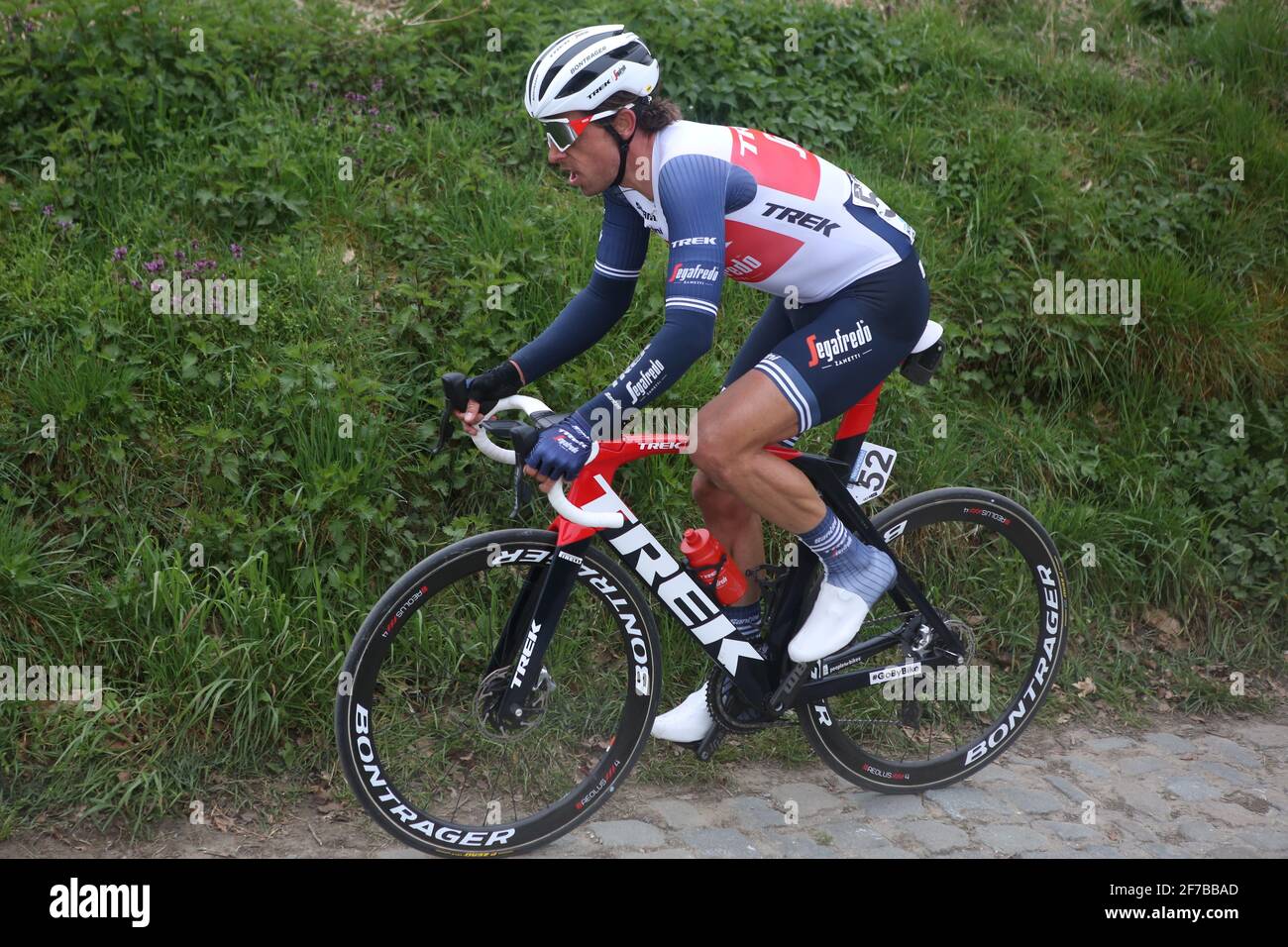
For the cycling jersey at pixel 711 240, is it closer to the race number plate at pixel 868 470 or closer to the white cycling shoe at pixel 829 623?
the race number plate at pixel 868 470

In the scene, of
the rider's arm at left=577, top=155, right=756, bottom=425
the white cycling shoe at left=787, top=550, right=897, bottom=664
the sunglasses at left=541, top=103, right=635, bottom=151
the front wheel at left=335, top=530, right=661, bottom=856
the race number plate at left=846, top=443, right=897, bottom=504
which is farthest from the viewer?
the race number plate at left=846, top=443, right=897, bottom=504

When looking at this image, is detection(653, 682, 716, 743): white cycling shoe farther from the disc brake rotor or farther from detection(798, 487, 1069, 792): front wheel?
the disc brake rotor

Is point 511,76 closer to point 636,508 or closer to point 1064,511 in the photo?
point 636,508

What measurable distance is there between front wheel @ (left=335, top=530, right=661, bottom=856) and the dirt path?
0.22m

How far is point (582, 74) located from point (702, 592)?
5.33 ft

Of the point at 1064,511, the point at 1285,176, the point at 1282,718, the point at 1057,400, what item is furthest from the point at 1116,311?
the point at 1282,718

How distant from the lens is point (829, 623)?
383 centimetres

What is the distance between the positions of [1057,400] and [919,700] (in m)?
2.16

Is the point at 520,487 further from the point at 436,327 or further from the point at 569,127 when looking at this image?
the point at 436,327

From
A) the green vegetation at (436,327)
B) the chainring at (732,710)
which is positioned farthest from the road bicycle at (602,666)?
the green vegetation at (436,327)

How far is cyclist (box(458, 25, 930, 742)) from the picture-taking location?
328cm

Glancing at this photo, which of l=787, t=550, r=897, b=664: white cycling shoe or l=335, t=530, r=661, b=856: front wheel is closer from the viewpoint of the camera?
l=335, t=530, r=661, b=856: front wheel

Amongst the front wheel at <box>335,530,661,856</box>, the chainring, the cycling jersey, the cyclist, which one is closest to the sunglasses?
the cyclist

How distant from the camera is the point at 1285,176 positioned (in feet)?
21.8
